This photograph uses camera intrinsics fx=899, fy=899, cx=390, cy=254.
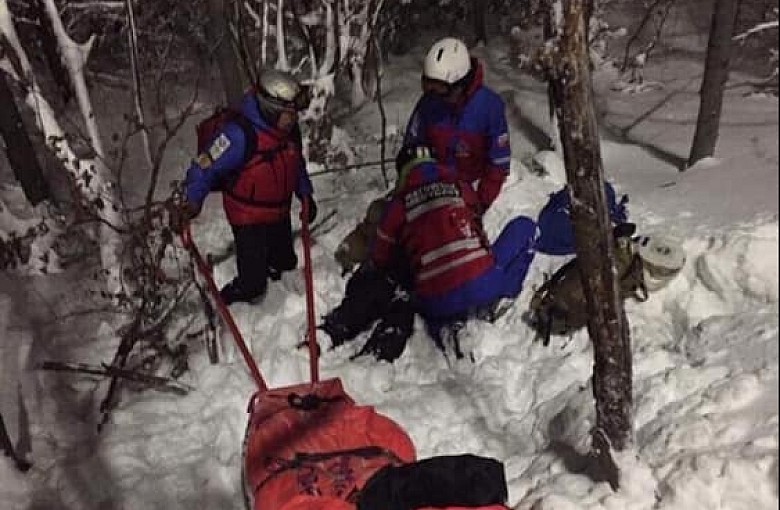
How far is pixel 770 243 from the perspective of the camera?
168cm

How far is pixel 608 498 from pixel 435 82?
2.79 meters

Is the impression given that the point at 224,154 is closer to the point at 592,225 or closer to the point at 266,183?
the point at 266,183

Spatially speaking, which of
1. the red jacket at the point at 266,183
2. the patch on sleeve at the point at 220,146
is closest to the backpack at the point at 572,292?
the red jacket at the point at 266,183

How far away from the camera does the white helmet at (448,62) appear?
5.12m

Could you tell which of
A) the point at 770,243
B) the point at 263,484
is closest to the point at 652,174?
the point at 263,484

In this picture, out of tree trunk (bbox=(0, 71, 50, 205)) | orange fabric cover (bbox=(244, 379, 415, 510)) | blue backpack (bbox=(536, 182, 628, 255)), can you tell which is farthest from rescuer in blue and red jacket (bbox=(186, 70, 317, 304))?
tree trunk (bbox=(0, 71, 50, 205))

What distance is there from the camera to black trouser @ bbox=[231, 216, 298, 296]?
534cm

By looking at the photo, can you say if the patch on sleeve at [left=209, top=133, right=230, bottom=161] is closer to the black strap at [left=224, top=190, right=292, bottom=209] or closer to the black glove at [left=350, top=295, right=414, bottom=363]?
the black strap at [left=224, top=190, right=292, bottom=209]

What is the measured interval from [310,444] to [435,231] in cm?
164

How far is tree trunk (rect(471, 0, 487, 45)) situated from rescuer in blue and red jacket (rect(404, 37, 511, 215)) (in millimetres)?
4439

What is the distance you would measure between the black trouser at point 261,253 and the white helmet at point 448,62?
128 cm

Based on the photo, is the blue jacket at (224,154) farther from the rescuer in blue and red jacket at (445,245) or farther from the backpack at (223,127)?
the rescuer in blue and red jacket at (445,245)

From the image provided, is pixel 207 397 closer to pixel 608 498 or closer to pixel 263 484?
pixel 263 484

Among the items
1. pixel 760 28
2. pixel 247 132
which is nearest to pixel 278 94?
pixel 247 132
